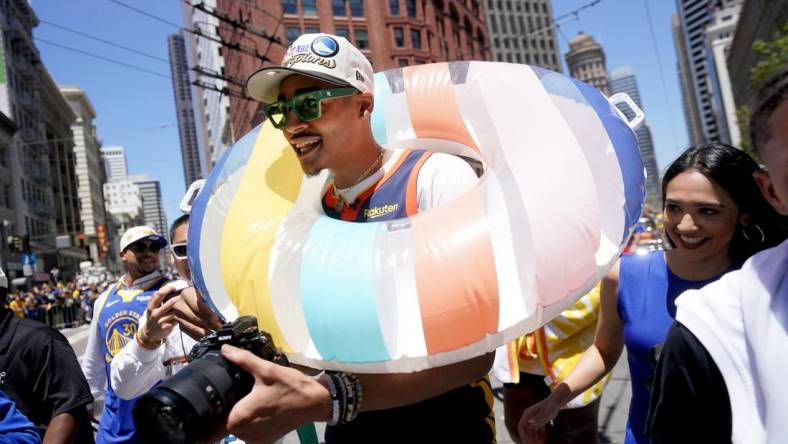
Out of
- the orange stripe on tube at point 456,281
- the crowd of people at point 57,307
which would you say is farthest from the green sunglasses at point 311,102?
the crowd of people at point 57,307

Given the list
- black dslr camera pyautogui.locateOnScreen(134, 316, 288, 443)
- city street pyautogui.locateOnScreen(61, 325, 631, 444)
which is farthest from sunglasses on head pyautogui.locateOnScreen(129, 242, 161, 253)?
black dslr camera pyautogui.locateOnScreen(134, 316, 288, 443)

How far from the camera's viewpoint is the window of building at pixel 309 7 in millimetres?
43812

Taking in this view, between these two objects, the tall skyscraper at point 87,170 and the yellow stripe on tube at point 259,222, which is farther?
the tall skyscraper at point 87,170

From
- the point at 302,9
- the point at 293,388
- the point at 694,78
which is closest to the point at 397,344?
the point at 293,388

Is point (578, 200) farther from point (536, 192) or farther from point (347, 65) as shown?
point (347, 65)

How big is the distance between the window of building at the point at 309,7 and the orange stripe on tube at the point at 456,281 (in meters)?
45.2

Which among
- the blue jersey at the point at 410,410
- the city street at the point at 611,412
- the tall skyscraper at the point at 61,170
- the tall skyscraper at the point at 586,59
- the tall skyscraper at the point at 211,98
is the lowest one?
the city street at the point at 611,412

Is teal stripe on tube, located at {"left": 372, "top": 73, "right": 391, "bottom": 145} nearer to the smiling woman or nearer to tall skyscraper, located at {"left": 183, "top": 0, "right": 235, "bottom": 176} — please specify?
the smiling woman

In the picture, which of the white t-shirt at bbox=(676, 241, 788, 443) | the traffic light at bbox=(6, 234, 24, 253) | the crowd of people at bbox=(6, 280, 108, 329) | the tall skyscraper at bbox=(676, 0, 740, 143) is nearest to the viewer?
the white t-shirt at bbox=(676, 241, 788, 443)

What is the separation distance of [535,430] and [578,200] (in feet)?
3.20

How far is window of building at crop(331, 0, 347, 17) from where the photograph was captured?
44844 mm

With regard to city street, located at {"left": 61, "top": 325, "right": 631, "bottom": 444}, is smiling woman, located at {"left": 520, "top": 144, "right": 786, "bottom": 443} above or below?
above

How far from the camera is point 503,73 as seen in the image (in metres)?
1.94

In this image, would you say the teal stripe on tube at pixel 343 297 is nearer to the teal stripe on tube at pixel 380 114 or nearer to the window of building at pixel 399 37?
the teal stripe on tube at pixel 380 114
